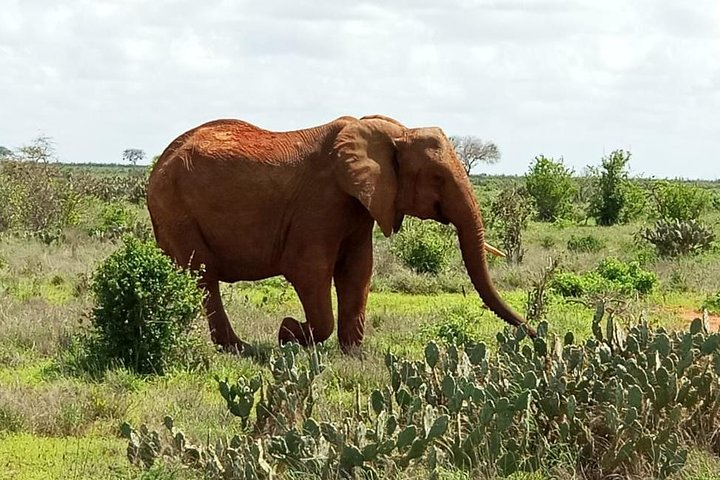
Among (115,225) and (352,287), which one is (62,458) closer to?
(352,287)

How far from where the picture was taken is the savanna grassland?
664cm

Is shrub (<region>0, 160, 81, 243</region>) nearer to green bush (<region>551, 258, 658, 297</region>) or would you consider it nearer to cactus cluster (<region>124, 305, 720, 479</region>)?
green bush (<region>551, 258, 658, 297</region>)

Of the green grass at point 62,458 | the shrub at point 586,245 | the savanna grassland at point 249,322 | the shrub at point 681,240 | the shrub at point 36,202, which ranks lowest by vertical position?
the green grass at point 62,458

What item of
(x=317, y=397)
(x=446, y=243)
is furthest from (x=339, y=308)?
(x=446, y=243)

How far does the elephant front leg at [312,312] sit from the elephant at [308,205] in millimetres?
12

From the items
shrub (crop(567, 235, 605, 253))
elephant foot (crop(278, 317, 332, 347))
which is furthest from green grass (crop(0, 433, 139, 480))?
shrub (crop(567, 235, 605, 253))

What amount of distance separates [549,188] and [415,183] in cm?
2498

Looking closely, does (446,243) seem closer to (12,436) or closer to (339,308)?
(339,308)

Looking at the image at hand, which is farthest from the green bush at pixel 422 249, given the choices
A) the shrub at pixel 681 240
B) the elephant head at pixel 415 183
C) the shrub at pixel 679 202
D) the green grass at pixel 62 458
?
the green grass at pixel 62 458

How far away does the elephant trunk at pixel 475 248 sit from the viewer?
32.0ft

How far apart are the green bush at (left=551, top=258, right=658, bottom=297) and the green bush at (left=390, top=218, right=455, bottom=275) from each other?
2.99 m

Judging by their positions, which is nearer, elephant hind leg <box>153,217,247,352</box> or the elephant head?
the elephant head

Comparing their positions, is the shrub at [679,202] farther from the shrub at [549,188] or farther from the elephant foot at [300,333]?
the elephant foot at [300,333]

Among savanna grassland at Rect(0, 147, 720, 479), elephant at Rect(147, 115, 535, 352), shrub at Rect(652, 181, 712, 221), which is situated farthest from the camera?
shrub at Rect(652, 181, 712, 221)
